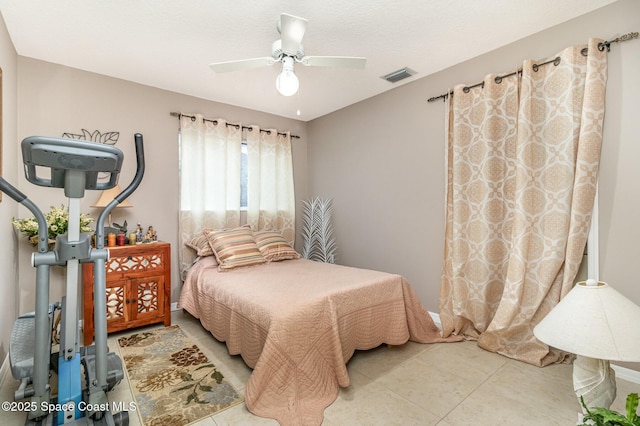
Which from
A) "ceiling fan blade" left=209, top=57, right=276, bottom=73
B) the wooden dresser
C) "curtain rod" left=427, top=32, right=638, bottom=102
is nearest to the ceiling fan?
"ceiling fan blade" left=209, top=57, right=276, bottom=73

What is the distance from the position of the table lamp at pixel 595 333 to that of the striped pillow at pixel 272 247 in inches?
102

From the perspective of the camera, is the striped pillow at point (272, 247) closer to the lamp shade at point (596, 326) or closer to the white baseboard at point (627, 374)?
the lamp shade at point (596, 326)

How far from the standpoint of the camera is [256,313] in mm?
2119

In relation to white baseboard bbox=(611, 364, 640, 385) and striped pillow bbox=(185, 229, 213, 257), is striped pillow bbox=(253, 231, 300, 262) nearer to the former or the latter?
striped pillow bbox=(185, 229, 213, 257)

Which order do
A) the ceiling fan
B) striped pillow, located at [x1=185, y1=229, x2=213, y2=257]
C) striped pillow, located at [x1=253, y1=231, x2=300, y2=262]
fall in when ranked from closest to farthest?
the ceiling fan
striped pillow, located at [x1=185, y1=229, x2=213, y2=257]
striped pillow, located at [x1=253, y1=231, x2=300, y2=262]

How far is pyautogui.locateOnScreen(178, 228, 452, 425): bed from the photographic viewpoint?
6.15 ft


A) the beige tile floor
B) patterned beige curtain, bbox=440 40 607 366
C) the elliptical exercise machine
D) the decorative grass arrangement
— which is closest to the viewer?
the elliptical exercise machine

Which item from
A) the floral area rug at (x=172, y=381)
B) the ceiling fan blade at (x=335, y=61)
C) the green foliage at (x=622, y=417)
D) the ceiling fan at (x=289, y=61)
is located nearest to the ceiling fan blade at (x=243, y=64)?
the ceiling fan at (x=289, y=61)

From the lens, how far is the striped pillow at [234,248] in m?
3.14

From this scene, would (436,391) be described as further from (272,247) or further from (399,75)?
(399,75)

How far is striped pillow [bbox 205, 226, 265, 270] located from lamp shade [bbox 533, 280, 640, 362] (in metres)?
2.50

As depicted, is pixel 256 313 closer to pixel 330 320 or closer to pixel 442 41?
pixel 330 320

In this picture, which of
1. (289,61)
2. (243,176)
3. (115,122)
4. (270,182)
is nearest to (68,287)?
(289,61)

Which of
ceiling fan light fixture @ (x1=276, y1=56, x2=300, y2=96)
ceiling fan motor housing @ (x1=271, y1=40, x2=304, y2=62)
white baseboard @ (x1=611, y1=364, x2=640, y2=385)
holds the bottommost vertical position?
white baseboard @ (x1=611, y1=364, x2=640, y2=385)
